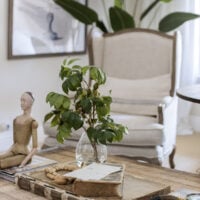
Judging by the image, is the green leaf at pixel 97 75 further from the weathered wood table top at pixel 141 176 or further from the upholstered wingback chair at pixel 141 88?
the upholstered wingback chair at pixel 141 88

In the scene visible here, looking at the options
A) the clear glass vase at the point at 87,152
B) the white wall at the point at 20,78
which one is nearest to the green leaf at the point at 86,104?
the clear glass vase at the point at 87,152

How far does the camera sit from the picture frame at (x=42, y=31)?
3912mm

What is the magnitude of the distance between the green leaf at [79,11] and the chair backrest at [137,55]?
0.50 m

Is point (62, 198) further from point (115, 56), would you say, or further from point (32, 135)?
point (115, 56)

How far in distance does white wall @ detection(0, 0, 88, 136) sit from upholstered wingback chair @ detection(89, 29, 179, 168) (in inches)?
28.9

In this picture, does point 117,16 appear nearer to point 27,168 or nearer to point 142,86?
point 142,86

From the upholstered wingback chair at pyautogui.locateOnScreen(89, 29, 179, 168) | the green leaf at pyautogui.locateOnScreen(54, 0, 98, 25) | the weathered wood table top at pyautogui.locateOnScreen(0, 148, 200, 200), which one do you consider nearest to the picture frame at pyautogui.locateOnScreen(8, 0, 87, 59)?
the green leaf at pyautogui.locateOnScreen(54, 0, 98, 25)

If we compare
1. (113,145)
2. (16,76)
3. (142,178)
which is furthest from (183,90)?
(16,76)

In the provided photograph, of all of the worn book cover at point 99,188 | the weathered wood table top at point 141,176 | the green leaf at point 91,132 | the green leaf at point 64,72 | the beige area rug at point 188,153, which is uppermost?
the green leaf at point 64,72

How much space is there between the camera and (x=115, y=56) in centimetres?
362

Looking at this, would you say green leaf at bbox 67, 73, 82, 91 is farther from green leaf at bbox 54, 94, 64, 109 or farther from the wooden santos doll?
the wooden santos doll

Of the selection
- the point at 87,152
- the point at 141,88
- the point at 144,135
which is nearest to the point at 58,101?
the point at 87,152

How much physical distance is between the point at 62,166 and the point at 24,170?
7.0 inches

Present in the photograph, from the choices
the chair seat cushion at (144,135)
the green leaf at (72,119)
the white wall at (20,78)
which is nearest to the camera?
the green leaf at (72,119)
